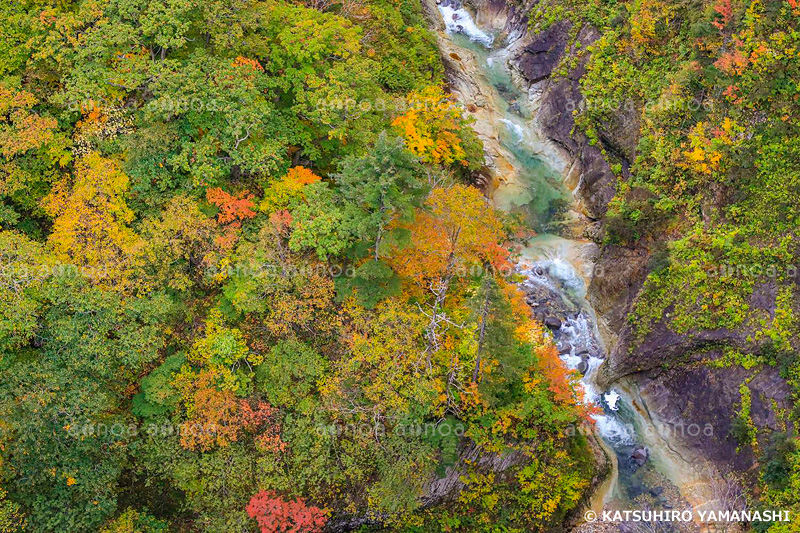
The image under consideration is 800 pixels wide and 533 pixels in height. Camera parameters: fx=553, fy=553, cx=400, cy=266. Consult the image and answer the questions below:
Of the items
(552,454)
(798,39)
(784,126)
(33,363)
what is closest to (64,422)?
(33,363)

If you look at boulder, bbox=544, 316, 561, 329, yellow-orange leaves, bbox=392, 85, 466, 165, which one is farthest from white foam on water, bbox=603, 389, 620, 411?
yellow-orange leaves, bbox=392, 85, 466, 165

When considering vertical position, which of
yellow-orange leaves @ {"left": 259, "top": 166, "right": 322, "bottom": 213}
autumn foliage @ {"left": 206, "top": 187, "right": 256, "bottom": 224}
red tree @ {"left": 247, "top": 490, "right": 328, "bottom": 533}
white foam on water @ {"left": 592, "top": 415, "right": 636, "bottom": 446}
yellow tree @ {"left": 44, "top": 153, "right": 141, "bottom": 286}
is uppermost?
yellow-orange leaves @ {"left": 259, "top": 166, "right": 322, "bottom": 213}

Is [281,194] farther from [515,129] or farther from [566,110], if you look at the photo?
[566,110]

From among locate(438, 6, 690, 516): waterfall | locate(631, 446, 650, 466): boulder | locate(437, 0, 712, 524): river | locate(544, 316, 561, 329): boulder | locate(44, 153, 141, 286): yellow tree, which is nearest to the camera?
locate(44, 153, 141, 286): yellow tree

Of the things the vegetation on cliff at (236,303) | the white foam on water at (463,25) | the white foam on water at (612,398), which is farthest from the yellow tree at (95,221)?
the white foam on water at (463,25)

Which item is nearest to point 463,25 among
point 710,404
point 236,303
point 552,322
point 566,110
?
point 566,110

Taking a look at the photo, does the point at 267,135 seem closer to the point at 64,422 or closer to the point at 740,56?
the point at 64,422

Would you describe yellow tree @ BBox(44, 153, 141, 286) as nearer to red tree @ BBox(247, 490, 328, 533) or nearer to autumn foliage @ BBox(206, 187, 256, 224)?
autumn foliage @ BBox(206, 187, 256, 224)
